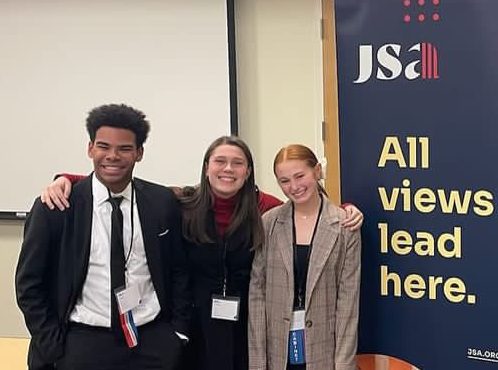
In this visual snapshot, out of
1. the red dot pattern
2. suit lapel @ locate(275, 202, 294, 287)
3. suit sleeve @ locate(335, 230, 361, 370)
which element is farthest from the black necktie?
the red dot pattern

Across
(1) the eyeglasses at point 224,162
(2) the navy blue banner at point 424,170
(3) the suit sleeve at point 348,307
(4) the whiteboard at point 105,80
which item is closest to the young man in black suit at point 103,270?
(1) the eyeglasses at point 224,162

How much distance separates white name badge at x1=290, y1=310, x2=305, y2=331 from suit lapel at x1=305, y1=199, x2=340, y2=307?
47mm

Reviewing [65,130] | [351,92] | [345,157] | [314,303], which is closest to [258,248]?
[314,303]

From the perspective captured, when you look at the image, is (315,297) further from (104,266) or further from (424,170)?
(104,266)

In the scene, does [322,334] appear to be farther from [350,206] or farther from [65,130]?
[65,130]

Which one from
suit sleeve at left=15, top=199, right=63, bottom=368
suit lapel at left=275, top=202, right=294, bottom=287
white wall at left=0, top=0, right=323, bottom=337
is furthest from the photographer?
white wall at left=0, top=0, right=323, bottom=337

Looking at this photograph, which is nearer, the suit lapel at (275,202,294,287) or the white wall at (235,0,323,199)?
the suit lapel at (275,202,294,287)

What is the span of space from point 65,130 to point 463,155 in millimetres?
2424

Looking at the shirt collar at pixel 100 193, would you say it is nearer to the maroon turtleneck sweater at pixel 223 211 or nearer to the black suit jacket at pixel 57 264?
the black suit jacket at pixel 57 264

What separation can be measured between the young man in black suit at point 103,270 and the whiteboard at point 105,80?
1.47 meters

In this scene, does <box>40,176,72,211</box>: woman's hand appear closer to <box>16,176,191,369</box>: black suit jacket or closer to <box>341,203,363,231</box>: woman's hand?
<box>16,176,191,369</box>: black suit jacket

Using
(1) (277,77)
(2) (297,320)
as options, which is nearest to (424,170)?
(2) (297,320)

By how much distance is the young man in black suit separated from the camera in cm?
221

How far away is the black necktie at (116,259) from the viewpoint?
2.23m
